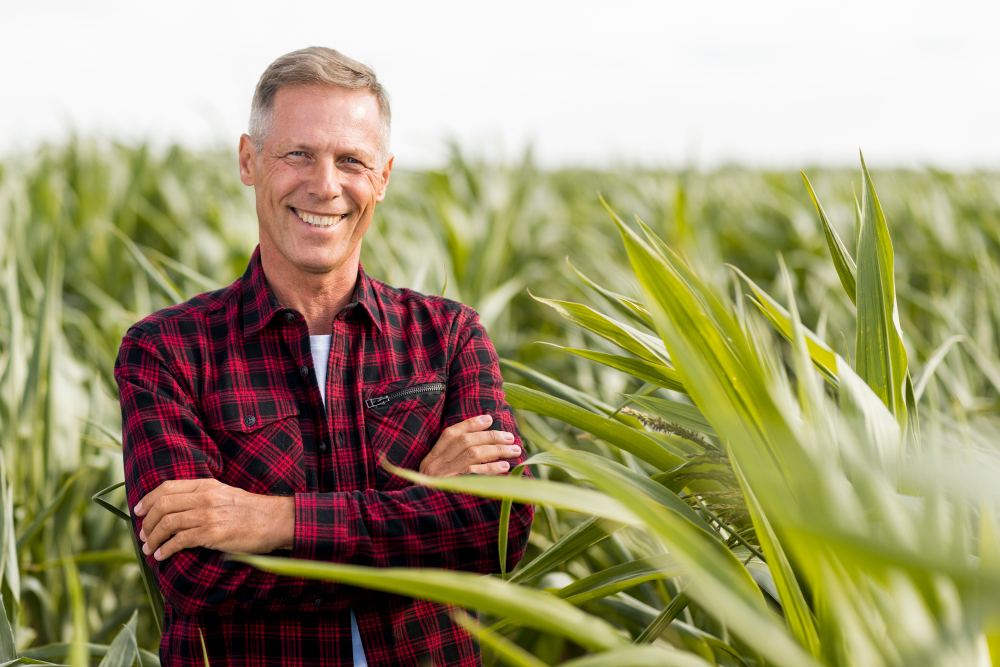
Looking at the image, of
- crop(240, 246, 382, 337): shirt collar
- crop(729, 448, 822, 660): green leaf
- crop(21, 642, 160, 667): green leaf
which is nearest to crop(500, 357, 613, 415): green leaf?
crop(240, 246, 382, 337): shirt collar

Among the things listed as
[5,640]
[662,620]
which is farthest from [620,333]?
[5,640]

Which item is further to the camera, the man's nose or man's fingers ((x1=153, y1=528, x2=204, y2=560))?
the man's nose

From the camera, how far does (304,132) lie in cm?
112

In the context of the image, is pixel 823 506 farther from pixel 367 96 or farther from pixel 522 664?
pixel 367 96

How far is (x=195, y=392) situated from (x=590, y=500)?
2.39 ft

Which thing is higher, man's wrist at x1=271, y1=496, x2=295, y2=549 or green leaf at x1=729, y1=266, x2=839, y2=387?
green leaf at x1=729, y1=266, x2=839, y2=387

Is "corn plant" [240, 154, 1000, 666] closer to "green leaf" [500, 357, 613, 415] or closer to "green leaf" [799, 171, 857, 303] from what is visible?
"green leaf" [799, 171, 857, 303]

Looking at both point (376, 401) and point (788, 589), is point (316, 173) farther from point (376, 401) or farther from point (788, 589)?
point (788, 589)

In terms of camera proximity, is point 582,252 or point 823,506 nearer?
point 823,506

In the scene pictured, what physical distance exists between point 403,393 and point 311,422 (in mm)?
141

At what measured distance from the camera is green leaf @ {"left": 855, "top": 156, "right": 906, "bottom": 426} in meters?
0.81

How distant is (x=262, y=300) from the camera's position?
1.16 metres

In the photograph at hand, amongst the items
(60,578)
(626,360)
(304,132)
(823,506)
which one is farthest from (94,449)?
(823,506)

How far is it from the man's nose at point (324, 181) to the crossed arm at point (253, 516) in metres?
0.32
